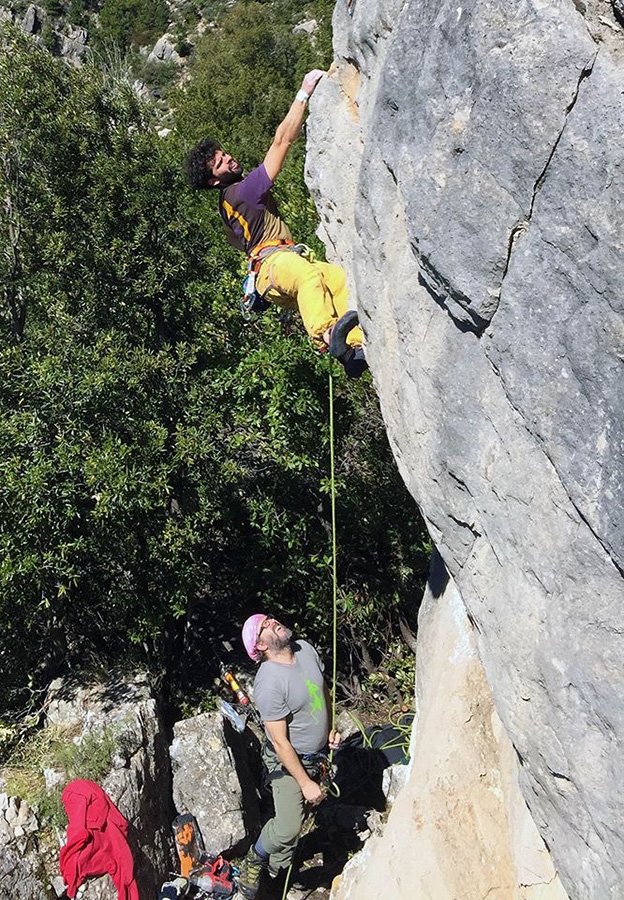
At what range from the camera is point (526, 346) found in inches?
111

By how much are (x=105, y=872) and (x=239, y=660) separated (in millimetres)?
3810

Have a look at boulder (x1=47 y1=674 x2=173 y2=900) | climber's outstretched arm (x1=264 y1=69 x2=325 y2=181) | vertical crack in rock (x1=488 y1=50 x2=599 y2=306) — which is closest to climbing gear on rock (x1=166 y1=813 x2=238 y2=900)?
boulder (x1=47 y1=674 x2=173 y2=900)

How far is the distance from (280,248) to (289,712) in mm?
3281

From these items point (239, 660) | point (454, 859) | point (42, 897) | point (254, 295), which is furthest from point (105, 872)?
point (254, 295)

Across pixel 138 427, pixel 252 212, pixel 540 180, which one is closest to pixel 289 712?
pixel 138 427

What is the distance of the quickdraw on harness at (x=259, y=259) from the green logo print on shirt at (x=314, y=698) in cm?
275

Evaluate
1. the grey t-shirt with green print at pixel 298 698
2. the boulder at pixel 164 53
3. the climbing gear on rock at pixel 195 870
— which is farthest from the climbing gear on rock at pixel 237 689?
the boulder at pixel 164 53

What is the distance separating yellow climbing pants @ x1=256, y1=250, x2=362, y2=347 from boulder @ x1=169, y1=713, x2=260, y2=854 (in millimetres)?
4373

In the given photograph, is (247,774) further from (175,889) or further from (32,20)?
(32,20)

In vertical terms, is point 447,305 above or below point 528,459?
above

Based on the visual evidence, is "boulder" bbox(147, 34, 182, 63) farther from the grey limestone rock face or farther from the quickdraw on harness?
the grey limestone rock face

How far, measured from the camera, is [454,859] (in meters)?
4.59

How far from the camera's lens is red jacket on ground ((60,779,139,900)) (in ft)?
18.9

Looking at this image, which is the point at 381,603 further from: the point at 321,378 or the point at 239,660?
the point at 321,378
